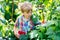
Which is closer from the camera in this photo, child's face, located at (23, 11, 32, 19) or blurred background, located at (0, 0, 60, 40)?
blurred background, located at (0, 0, 60, 40)

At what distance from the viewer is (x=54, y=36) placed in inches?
123

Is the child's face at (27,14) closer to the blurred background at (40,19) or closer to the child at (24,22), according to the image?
the child at (24,22)

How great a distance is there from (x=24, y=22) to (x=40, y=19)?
68cm

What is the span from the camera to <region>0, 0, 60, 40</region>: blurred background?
3.17 meters

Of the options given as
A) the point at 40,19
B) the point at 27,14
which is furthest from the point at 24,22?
the point at 40,19

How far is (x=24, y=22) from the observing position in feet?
14.8

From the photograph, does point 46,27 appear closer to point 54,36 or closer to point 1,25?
point 54,36

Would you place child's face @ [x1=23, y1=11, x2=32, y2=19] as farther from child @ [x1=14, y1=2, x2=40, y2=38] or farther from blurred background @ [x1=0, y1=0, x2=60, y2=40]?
blurred background @ [x1=0, y1=0, x2=60, y2=40]

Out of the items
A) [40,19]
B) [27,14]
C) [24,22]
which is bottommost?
[40,19]

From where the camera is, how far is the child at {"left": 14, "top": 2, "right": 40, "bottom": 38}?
172 inches

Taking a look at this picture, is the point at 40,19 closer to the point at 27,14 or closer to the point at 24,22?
the point at 24,22

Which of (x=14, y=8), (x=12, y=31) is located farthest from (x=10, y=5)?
(x=12, y=31)

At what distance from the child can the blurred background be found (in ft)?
0.31

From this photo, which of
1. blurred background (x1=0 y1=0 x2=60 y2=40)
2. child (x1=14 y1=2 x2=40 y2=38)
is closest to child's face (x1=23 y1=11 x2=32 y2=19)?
child (x1=14 y1=2 x2=40 y2=38)
